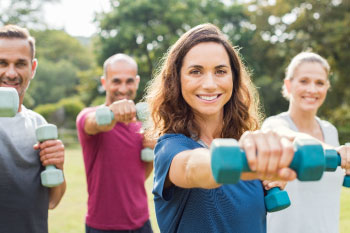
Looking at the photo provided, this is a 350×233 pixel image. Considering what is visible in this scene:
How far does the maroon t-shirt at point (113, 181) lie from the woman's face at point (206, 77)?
1.94 meters

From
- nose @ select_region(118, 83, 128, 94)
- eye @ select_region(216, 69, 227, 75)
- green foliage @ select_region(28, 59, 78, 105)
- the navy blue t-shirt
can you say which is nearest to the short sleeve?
the navy blue t-shirt

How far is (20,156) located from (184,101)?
1.28 meters

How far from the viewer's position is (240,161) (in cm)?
110

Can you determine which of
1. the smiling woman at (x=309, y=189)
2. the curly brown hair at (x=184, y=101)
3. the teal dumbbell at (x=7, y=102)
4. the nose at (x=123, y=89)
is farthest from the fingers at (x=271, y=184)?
the nose at (x=123, y=89)

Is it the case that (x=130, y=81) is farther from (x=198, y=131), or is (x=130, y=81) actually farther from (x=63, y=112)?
(x=63, y=112)

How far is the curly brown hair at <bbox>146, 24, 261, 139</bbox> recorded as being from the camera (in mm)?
1995

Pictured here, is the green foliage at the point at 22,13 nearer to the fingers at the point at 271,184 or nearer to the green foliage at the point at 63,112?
the green foliage at the point at 63,112

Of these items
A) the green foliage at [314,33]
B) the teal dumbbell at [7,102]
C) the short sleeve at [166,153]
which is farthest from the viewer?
the green foliage at [314,33]

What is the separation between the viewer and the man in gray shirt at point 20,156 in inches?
101

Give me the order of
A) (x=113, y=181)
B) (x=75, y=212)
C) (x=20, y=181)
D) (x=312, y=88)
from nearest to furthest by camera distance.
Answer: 1. (x=20, y=181)
2. (x=312, y=88)
3. (x=113, y=181)
4. (x=75, y=212)

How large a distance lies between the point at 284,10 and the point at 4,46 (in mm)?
23015

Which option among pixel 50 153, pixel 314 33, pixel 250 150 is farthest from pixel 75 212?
pixel 314 33

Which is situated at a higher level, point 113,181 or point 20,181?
point 20,181

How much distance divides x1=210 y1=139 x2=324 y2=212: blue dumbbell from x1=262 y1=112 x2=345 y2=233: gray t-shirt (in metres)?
1.75
